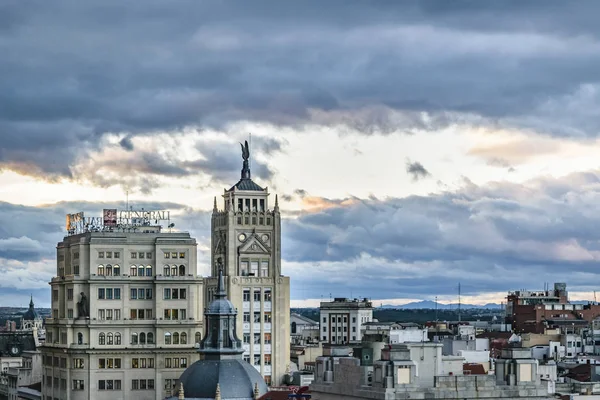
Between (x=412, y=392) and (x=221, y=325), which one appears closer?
(x=412, y=392)

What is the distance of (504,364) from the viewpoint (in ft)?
401

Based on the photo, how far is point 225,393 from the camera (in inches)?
7298

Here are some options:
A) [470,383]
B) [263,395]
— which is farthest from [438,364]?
[263,395]

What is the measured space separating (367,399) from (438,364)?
7.56 meters

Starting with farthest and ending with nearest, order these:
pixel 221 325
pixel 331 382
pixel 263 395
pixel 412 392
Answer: pixel 221 325 < pixel 263 395 < pixel 331 382 < pixel 412 392

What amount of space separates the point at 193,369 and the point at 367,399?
A: 7616 cm

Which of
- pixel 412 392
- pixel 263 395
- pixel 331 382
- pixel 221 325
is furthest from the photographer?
pixel 221 325

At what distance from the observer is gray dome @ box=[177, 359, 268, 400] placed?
186125 mm

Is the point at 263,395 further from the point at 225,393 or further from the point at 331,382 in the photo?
the point at 331,382

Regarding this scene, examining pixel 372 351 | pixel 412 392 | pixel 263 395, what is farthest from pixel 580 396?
pixel 412 392

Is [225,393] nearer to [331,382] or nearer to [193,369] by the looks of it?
[193,369]

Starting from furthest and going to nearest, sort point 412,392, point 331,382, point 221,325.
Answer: point 221,325 < point 331,382 < point 412,392

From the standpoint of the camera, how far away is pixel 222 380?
18712 cm

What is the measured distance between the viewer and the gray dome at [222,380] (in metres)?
186
